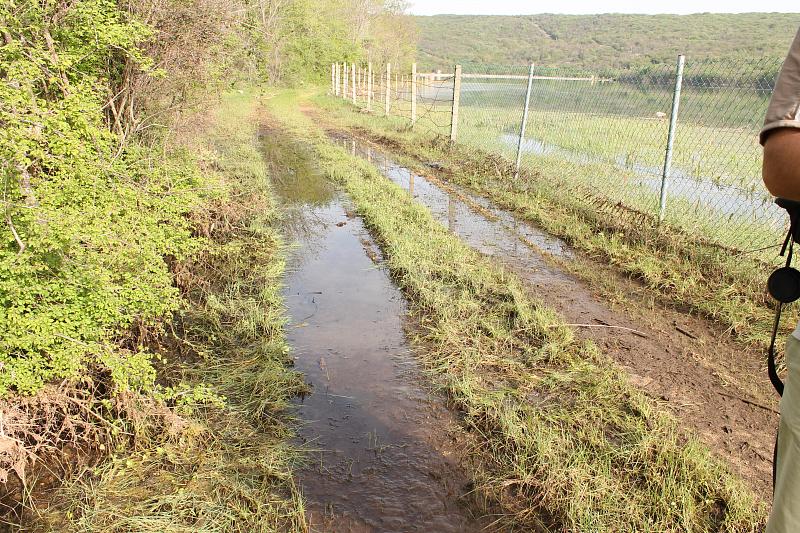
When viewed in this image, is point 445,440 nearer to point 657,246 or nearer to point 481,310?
point 481,310

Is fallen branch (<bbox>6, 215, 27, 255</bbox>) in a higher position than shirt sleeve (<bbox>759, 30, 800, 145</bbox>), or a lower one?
lower

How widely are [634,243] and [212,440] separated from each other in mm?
4939

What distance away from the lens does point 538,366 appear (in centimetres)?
374

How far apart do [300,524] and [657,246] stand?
192 inches

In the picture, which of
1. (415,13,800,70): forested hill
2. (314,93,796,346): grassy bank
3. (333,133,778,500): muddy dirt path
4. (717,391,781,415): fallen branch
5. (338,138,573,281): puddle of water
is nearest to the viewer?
(333,133,778,500): muddy dirt path

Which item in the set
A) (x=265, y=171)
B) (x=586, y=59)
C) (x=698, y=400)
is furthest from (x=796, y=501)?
(x=586, y=59)

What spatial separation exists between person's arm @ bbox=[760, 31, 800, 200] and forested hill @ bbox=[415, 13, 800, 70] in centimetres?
3760

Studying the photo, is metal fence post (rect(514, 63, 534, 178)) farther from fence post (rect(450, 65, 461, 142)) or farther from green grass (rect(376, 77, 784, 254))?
fence post (rect(450, 65, 461, 142))

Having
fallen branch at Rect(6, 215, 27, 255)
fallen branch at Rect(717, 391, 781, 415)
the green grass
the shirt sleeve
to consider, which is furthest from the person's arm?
the green grass

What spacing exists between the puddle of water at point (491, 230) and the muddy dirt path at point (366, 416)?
4.78 ft

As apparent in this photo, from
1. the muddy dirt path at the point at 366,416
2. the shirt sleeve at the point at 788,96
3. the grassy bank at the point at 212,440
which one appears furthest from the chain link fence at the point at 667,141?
the grassy bank at the point at 212,440

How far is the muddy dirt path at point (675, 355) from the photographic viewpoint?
3.04 metres

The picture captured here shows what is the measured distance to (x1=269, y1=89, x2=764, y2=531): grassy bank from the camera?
8.10ft

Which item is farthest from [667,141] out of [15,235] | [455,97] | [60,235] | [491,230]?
[455,97]
